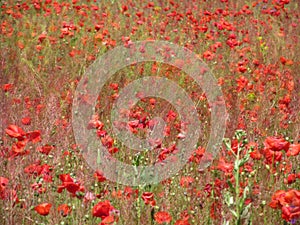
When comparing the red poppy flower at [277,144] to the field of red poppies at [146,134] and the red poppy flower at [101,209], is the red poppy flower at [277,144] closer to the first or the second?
the field of red poppies at [146,134]

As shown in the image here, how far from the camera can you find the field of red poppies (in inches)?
77.9

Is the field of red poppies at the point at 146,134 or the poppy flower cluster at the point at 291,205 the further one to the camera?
the field of red poppies at the point at 146,134

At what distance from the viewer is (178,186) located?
7.71 ft

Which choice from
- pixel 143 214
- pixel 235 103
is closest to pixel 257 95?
pixel 235 103

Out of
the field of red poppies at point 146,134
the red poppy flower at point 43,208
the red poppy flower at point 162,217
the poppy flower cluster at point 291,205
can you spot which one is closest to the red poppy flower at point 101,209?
the field of red poppies at point 146,134

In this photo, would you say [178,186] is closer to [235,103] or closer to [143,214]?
[143,214]

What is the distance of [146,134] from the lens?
263 cm

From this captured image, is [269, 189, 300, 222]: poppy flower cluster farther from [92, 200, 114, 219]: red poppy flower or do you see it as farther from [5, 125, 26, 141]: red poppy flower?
[5, 125, 26, 141]: red poppy flower

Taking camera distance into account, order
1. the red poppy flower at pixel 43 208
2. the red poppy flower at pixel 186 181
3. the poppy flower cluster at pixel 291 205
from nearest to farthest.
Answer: the poppy flower cluster at pixel 291 205 → the red poppy flower at pixel 43 208 → the red poppy flower at pixel 186 181

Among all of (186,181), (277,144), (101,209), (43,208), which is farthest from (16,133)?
(277,144)

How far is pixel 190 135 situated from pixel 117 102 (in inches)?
25.0

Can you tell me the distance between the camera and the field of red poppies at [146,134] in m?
1.98

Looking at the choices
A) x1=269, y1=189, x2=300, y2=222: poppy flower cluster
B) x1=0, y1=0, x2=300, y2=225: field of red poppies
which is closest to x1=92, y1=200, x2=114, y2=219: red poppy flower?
x1=0, y1=0, x2=300, y2=225: field of red poppies

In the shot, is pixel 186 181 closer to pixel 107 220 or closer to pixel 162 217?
pixel 162 217
